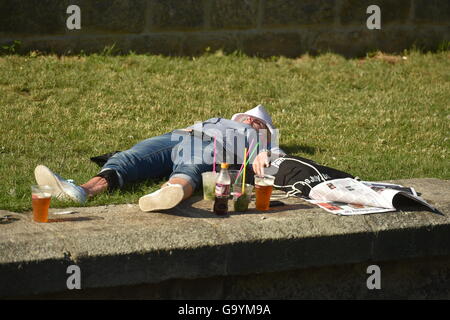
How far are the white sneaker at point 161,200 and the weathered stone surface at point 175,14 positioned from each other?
3.75 meters

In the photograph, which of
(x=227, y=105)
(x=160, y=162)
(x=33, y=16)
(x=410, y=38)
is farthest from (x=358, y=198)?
(x=410, y=38)

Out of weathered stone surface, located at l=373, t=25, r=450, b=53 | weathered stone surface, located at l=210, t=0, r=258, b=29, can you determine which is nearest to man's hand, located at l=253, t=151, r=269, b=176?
weathered stone surface, located at l=210, t=0, r=258, b=29

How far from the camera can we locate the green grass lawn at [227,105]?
565 centimetres

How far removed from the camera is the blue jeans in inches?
186

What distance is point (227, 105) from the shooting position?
22.7 feet

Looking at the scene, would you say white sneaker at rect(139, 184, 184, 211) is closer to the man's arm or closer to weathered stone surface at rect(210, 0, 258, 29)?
the man's arm

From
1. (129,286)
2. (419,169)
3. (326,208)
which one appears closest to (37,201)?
(129,286)

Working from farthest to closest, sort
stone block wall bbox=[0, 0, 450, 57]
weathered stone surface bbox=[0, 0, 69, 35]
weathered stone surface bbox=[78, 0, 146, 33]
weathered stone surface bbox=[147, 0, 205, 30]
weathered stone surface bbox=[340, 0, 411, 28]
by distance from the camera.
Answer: weathered stone surface bbox=[340, 0, 411, 28] → weathered stone surface bbox=[147, 0, 205, 30] → weathered stone surface bbox=[78, 0, 146, 33] → stone block wall bbox=[0, 0, 450, 57] → weathered stone surface bbox=[0, 0, 69, 35]

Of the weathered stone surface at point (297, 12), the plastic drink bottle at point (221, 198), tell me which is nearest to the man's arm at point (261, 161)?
the plastic drink bottle at point (221, 198)

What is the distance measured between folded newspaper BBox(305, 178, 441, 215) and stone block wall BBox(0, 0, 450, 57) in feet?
11.7

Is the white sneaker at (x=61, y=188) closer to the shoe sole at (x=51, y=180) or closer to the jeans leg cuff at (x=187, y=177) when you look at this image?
the shoe sole at (x=51, y=180)

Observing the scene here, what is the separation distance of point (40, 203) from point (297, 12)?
475cm

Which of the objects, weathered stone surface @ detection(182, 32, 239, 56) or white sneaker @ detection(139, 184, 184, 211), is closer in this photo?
white sneaker @ detection(139, 184, 184, 211)
